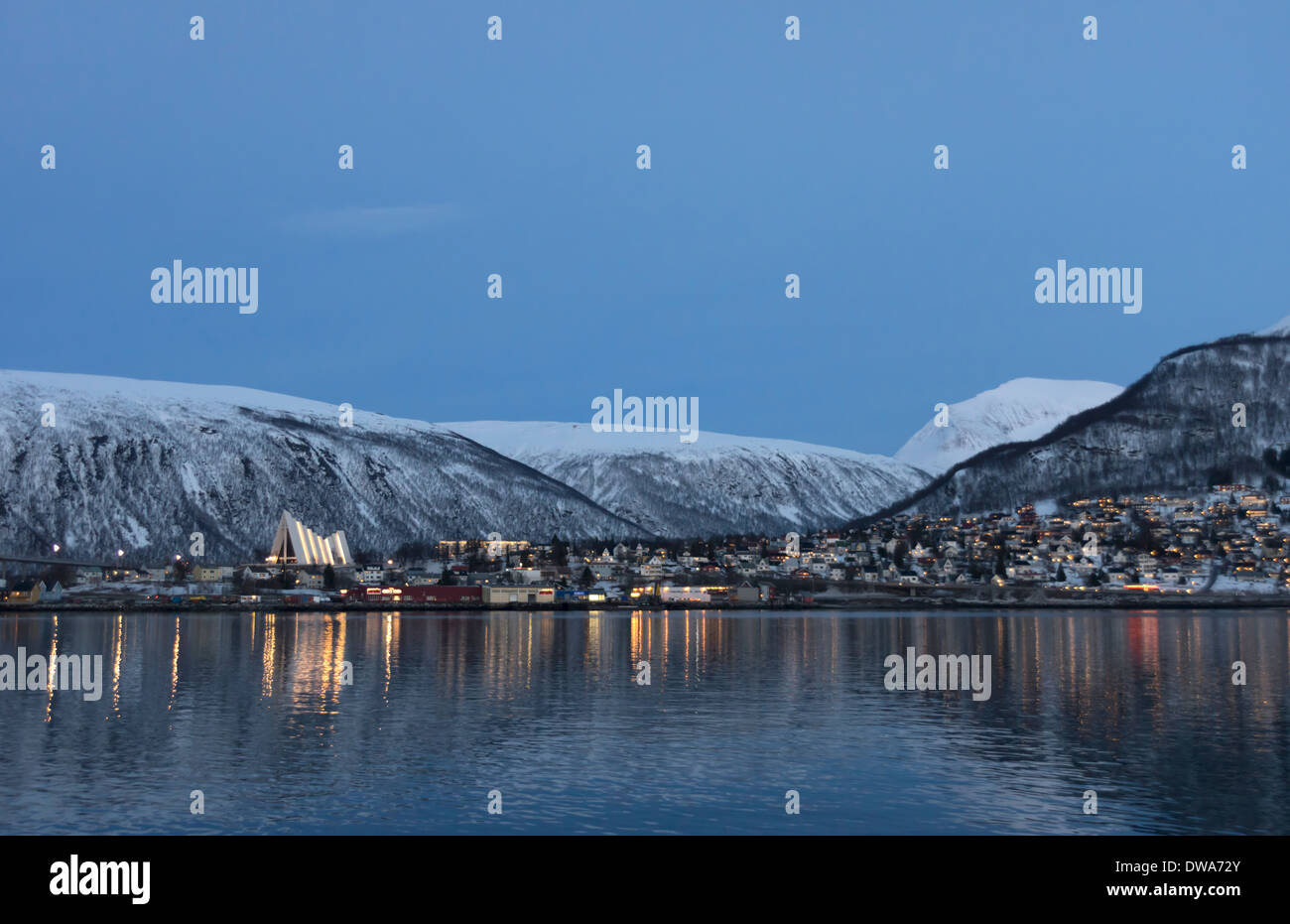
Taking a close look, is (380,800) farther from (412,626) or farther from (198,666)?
(412,626)

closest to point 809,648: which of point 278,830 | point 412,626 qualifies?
point 412,626

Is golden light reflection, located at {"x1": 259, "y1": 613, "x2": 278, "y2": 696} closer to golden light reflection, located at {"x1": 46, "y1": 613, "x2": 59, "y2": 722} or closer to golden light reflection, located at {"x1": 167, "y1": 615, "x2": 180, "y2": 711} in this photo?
golden light reflection, located at {"x1": 167, "y1": 615, "x2": 180, "y2": 711}

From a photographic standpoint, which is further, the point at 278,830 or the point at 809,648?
the point at 809,648
